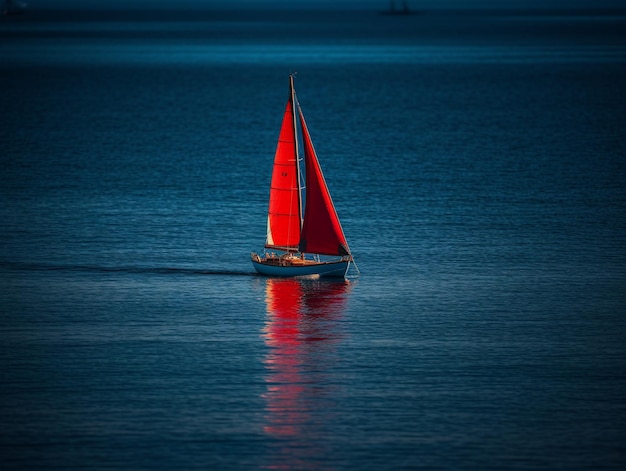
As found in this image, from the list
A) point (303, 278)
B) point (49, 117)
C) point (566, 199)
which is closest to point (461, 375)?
point (303, 278)

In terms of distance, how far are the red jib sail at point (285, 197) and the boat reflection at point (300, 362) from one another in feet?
8.44

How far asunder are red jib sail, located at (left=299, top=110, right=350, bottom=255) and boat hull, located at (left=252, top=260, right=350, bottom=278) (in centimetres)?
94

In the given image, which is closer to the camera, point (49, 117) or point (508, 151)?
point (508, 151)

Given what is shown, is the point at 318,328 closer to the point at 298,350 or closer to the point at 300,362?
the point at 298,350

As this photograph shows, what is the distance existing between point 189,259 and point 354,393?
2779cm

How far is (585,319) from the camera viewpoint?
76.9m

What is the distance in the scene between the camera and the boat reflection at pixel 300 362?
59.2 m

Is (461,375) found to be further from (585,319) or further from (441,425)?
(585,319)

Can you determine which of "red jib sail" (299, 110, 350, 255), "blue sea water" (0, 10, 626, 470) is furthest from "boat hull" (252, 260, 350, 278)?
"red jib sail" (299, 110, 350, 255)

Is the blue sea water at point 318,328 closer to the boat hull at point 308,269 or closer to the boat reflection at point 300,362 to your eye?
the boat reflection at point 300,362

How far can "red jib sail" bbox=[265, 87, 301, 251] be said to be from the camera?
80.3 metres

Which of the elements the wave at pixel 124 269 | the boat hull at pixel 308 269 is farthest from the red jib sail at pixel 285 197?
the wave at pixel 124 269

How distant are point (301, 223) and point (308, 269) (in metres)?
2.97

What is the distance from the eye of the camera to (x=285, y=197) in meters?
82.0
